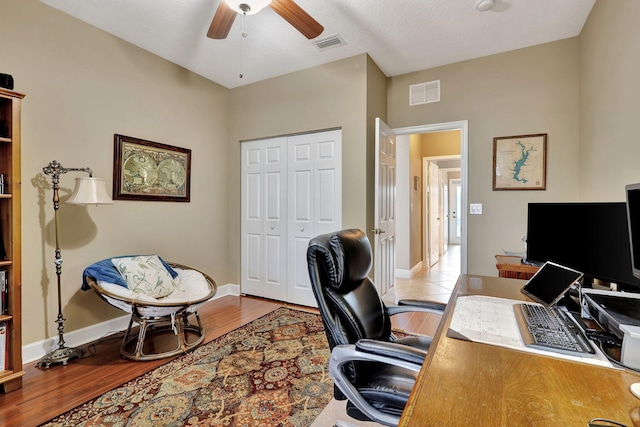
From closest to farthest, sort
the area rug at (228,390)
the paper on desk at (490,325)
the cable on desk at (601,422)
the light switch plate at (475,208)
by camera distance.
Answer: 1. the cable on desk at (601,422)
2. the paper on desk at (490,325)
3. the area rug at (228,390)
4. the light switch plate at (475,208)

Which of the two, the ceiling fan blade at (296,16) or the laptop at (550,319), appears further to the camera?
the ceiling fan blade at (296,16)

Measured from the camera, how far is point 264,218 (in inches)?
155

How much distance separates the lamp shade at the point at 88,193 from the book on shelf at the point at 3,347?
899 millimetres

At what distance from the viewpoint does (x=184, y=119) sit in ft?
11.6

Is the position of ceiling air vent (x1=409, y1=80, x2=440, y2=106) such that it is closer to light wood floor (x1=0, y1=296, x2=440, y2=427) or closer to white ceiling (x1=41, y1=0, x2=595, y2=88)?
white ceiling (x1=41, y1=0, x2=595, y2=88)

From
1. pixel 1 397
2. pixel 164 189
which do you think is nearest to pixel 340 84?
pixel 164 189

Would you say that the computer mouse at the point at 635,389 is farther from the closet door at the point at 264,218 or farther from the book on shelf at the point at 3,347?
the closet door at the point at 264,218

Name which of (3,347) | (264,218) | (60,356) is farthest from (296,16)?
(60,356)

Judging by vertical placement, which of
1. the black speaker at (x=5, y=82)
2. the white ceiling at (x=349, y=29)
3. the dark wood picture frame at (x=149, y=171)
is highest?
the white ceiling at (x=349, y=29)

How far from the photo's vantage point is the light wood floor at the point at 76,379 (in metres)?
1.77

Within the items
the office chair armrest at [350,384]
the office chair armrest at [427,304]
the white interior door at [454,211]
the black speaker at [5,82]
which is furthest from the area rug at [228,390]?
the white interior door at [454,211]

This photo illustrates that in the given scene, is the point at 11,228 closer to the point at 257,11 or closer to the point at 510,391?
the point at 257,11

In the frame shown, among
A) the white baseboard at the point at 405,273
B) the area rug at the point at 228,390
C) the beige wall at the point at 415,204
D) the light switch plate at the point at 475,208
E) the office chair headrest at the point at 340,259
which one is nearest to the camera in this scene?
the office chair headrest at the point at 340,259

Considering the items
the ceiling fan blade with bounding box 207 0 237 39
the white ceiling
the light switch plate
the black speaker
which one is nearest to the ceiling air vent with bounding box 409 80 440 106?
the white ceiling
